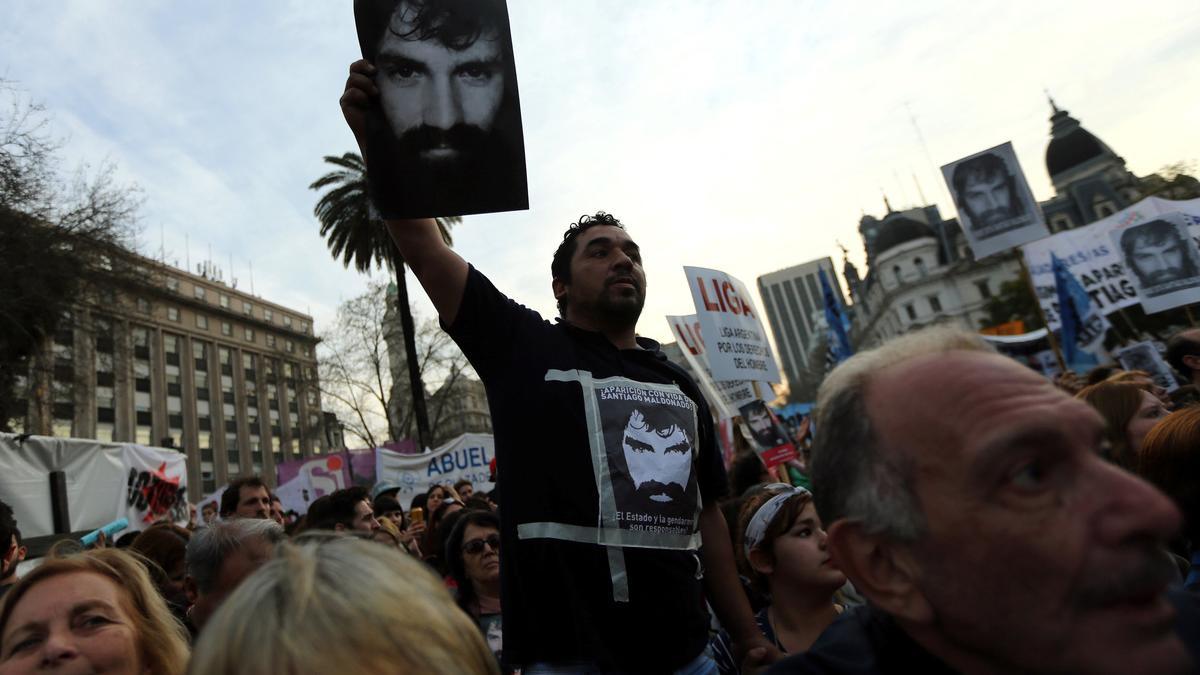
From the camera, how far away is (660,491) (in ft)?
6.79

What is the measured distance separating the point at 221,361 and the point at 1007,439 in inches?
3208

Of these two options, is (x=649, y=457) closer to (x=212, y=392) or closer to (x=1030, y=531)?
(x=1030, y=531)

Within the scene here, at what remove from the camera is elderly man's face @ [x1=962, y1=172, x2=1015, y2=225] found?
30.8ft

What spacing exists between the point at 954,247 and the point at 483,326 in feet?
267

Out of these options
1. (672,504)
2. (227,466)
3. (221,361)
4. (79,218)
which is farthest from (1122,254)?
(221,361)

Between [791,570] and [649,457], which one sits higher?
[649,457]

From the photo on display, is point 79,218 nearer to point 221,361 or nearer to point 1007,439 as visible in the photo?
point 1007,439

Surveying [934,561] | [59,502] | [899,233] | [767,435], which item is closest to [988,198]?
[767,435]

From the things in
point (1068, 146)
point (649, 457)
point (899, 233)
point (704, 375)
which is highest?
point (1068, 146)

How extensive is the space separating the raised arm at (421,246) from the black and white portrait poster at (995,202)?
8.81 metres

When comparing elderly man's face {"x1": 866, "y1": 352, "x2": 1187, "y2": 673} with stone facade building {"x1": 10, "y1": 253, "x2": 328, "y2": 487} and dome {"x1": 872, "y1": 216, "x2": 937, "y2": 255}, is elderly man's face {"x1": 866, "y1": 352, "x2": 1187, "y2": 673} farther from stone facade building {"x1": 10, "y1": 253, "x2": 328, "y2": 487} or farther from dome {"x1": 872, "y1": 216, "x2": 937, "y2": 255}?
dome {"x1": 872, "y1": 216, "x2": 937, "y2": 255}

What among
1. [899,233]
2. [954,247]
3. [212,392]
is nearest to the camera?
[212,392]

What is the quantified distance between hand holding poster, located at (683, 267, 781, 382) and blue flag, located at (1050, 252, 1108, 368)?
239 inches

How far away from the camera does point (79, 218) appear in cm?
1416
